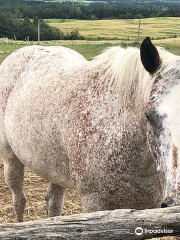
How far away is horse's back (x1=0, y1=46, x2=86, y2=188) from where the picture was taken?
335 centimetres

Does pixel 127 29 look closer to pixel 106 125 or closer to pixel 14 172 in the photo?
pixel 14 172

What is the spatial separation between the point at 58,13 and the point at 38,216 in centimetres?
8067

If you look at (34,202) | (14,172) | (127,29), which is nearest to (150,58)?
(14,172)

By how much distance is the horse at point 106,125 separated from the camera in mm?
2232

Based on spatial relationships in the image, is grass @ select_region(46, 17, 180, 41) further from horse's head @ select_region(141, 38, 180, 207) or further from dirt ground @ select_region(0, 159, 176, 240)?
horse's head @ select_region(141, 38, 180, 207)

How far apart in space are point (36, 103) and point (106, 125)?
1.04m

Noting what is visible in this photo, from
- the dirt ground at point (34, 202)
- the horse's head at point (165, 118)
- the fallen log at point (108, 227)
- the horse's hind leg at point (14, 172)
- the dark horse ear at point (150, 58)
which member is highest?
the dark horse ear at point (150, 58)

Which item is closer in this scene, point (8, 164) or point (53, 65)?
point (53, 65)

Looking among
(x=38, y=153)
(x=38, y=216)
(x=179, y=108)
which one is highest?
(x=179, y=108)

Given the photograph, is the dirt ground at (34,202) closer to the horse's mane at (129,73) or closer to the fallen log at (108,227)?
the horse's mane at (129,73)

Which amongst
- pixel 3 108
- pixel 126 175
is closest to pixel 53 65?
pixel 3 108

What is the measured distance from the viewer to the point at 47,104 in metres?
3.39

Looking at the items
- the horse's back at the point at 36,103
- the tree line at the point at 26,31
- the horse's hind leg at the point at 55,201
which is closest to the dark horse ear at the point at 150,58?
the horse's back at the point at 36,103

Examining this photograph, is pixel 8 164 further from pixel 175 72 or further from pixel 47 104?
pixel 175 72
